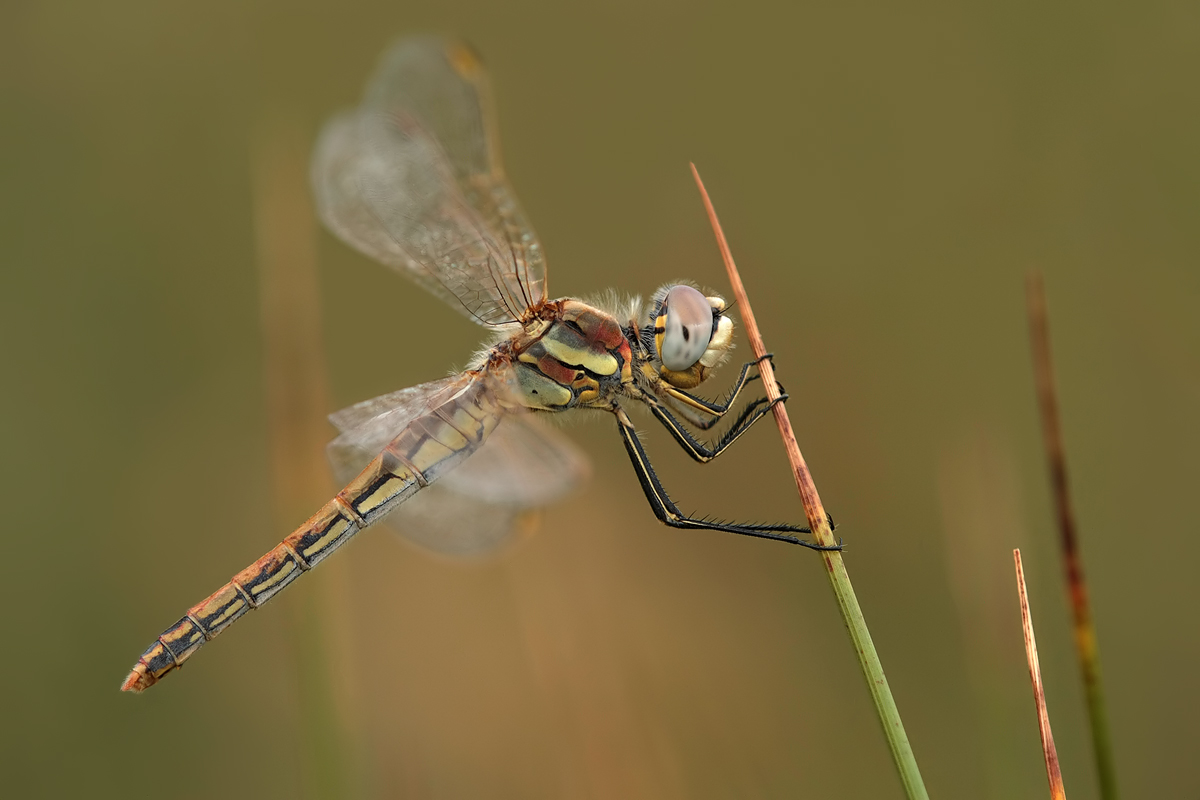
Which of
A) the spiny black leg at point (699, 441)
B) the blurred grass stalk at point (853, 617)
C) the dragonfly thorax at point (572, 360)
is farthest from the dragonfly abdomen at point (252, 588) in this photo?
the blurred grass stalk at point (853, 617)

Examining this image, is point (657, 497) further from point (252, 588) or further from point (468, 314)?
point (252, 588)

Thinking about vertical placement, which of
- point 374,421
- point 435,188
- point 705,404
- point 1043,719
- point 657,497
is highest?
point 435,188

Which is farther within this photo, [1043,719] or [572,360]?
[572,360]

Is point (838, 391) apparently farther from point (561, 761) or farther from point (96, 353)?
point (96, 353)

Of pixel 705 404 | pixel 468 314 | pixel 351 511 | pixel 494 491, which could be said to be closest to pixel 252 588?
pixel 351 511

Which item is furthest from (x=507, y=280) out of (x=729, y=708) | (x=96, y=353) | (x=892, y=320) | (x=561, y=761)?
(x=96, y=353)

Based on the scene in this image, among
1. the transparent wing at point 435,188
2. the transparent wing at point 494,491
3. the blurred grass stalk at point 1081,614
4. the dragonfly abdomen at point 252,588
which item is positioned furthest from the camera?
the transparent wing at point 494,491

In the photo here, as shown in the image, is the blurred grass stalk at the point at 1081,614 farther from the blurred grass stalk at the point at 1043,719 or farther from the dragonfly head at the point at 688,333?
the dragonfly head at the point at 688,333
